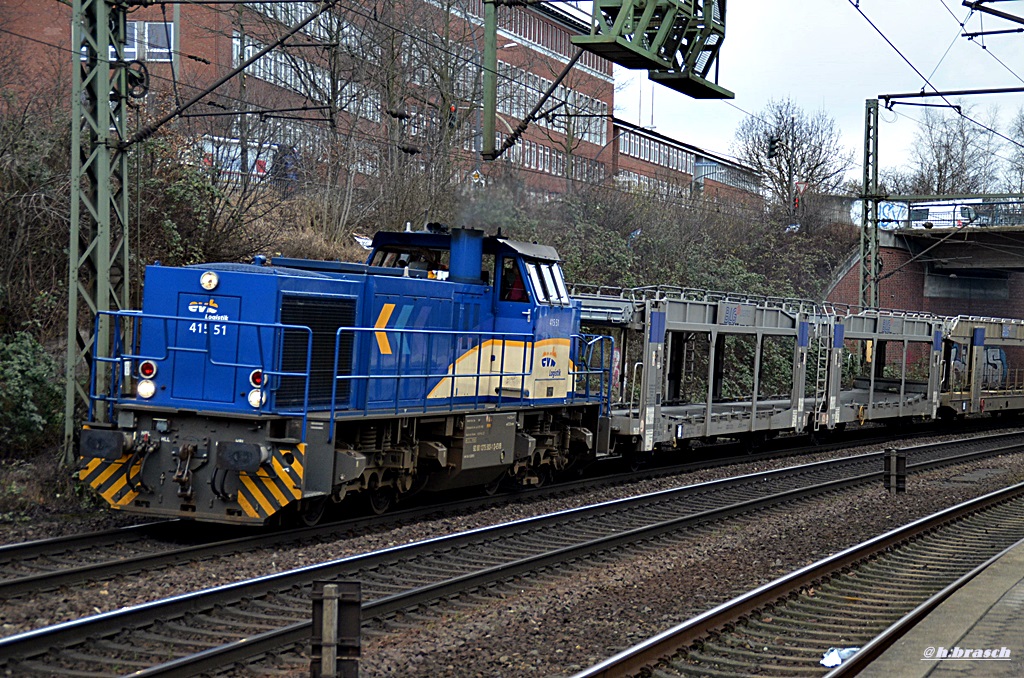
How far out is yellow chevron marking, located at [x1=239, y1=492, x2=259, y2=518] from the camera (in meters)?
9.58

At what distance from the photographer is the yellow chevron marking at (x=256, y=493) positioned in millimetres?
9586

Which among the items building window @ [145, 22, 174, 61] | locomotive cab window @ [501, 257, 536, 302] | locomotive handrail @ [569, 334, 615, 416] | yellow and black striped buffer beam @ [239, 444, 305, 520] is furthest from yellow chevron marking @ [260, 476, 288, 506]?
building window @ [145, 22, 174, 61]

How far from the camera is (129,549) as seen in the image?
9.34m

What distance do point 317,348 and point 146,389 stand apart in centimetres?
171

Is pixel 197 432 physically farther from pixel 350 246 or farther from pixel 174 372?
pixel 350 246

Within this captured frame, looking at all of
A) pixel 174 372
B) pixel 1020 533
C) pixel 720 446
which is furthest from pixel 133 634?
pixel 720 446

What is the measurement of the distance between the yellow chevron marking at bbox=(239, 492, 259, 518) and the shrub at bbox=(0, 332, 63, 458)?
163 inches

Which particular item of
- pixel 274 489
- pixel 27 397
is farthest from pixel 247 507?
pixel 27 397

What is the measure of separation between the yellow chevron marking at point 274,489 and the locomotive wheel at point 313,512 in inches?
42.0

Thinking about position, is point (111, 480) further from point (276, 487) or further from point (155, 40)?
point (155, 40)

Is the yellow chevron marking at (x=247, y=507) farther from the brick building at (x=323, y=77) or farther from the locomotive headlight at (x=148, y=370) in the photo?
the brick building at (x=323, y=77)

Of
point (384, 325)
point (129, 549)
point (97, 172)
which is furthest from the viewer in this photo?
point (97, 172)

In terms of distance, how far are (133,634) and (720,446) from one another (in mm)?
16649

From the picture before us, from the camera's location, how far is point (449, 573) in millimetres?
9039
